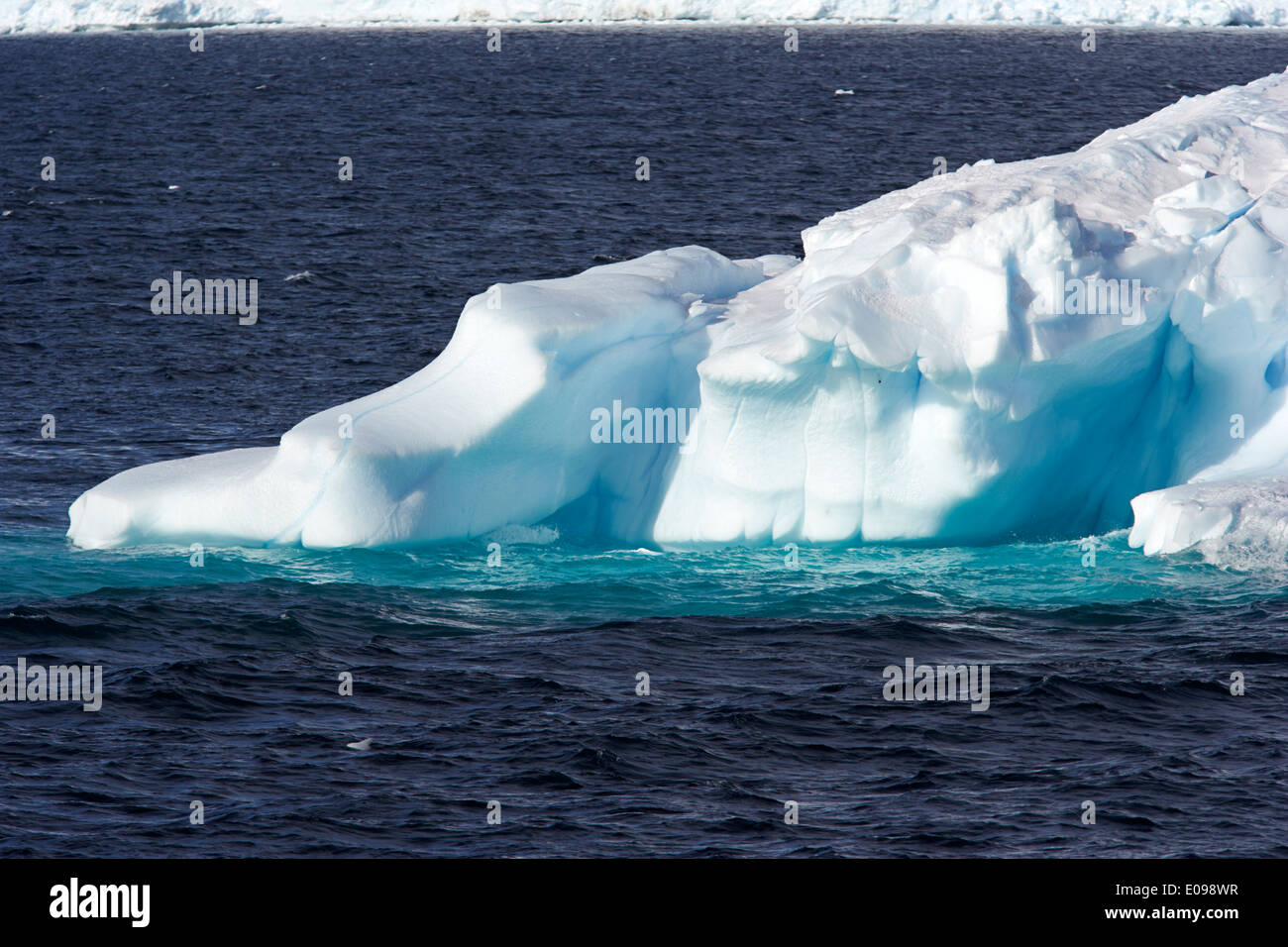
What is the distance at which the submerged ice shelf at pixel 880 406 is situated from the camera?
20656mm

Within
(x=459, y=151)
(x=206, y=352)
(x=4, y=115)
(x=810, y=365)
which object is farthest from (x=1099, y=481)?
(x=4, y=115)

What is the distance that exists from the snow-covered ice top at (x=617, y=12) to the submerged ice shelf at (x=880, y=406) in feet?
249

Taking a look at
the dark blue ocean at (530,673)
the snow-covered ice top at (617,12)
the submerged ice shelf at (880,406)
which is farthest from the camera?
the snow-covered ice top at (617,12)

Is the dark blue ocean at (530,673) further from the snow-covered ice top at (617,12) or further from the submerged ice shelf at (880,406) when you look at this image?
the snow-covered ice top at (617,12)

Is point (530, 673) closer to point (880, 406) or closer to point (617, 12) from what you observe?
point (880, 406)

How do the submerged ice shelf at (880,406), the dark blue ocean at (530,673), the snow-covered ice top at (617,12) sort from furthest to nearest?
the snow-covered ice top at (617,12)
the submerged ice shelf at (880,406)
the dark blue ocean at (530,673)

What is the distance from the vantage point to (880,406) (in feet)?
68.8

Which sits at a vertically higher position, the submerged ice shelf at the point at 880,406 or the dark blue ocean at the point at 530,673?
the submerged ice shelf at the point at 880,406

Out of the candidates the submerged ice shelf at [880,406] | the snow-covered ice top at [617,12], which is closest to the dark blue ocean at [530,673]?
the submerged ice shelf at [880,406]

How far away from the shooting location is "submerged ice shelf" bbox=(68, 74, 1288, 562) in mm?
20656

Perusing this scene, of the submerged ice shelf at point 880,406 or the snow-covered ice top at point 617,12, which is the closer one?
the submerged ice shelf at point 880,406

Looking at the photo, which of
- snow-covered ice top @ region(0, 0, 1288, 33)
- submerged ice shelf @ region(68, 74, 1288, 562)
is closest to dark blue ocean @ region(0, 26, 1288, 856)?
submerged ice shelf @ region(68, 74, 1288, 562)

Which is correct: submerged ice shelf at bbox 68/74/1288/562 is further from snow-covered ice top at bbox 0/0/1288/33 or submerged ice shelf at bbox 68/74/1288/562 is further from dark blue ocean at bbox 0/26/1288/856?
snow-covered ice top at bbox 0/0/1288/33

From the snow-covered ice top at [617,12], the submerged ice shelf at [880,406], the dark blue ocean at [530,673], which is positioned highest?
the snow-covered ice top at [617,12]
